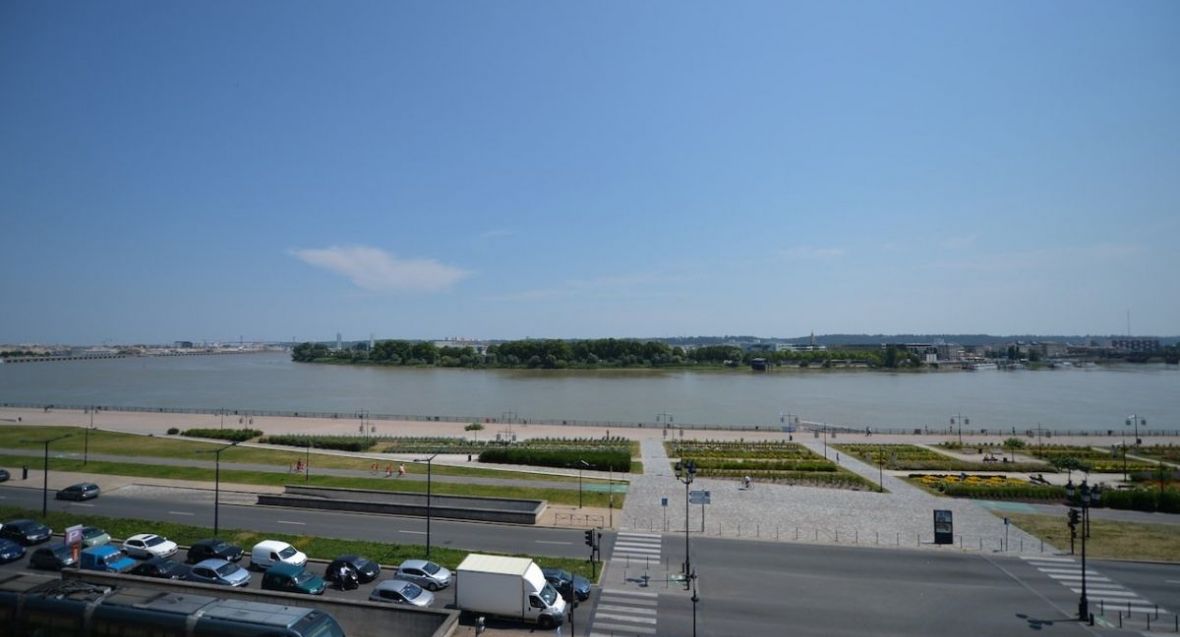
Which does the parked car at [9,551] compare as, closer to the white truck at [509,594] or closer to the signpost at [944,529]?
the white truck at [509,594]

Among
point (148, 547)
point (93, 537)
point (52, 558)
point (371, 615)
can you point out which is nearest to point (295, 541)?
point (148, 547)

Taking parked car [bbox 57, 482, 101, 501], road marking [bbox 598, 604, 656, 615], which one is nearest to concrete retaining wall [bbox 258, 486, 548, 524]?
parked car [bbox 57, 482, 101, 501]

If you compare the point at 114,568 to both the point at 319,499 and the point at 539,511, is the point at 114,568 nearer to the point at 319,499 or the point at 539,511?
the point at 319,499

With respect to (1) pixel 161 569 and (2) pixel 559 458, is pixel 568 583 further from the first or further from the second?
(2) pixel 559 458

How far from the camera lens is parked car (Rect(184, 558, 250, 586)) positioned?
58.4ft

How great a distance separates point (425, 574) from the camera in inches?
739

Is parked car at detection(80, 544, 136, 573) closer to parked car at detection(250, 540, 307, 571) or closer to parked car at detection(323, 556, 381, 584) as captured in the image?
parked car at detection(250, 540, 307, 571)

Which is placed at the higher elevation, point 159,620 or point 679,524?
point 159,620

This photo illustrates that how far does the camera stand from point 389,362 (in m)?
175

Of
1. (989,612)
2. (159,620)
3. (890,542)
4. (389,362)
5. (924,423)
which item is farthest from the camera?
(389,362)

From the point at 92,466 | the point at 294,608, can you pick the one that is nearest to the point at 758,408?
the point at 92,466

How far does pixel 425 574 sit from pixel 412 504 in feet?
32.5

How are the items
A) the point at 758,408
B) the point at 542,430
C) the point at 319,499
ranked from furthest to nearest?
the point at 758,408 < the point at 542,430 < the point at 319,499

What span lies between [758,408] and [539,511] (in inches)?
2214
